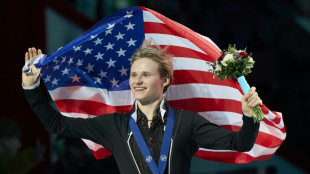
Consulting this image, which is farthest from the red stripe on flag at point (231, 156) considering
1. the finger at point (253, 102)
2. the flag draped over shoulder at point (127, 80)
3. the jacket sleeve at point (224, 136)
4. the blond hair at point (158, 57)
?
the finger at point (253, 102)

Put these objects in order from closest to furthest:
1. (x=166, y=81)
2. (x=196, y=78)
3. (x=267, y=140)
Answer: (x=166, y=81) < (x=267, y=140) < (x=196, y=78)

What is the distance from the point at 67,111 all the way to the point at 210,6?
13.7 feet

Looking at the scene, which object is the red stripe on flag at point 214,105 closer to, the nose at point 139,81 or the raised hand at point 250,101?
the nose at point 139,81

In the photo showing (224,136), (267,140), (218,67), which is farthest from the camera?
(267,140)

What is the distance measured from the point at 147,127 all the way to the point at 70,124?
482 millimetres

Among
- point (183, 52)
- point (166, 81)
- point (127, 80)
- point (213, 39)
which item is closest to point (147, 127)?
point (166, 81)

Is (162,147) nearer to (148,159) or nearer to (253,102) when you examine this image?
(148,159)

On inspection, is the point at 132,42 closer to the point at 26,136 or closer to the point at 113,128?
the point at 113,128

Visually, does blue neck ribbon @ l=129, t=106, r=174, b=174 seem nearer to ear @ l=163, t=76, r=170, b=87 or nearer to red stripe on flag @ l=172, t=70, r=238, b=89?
ear @ l=163, t=76, r=170, b=87

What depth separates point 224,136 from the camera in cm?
359

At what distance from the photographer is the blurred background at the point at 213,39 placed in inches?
285

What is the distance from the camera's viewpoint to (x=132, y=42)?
442cm
